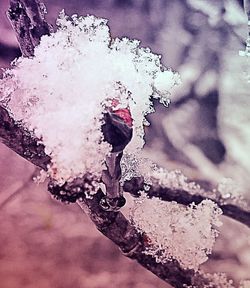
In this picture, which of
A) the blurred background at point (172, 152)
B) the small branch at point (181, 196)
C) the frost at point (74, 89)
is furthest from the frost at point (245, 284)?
the frost at point (74, 89)

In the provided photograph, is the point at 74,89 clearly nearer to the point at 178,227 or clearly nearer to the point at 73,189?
the point at 73,189

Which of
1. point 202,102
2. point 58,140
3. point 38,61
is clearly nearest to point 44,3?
point 38,61

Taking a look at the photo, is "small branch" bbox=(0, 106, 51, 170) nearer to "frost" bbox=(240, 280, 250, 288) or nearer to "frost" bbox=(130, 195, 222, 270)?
"frost" bbox=(130, 195, 222, 270)

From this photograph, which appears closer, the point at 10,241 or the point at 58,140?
the point at 58,140

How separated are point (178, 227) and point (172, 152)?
0.15m

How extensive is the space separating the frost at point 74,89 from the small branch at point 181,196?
0.08m

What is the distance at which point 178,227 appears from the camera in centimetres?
127

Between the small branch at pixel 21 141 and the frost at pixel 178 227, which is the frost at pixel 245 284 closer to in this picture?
the frost at pixel 178 227

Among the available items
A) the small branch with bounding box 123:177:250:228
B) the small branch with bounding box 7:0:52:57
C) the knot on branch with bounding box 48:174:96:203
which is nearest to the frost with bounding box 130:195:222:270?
the small branch with bounding box 123:177:250:228

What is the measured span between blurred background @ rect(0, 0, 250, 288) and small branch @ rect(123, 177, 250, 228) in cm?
2

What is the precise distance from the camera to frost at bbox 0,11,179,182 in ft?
3.74

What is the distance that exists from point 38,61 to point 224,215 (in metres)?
0.49

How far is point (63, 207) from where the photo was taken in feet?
4.12

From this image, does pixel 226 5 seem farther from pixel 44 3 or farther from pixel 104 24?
pixel 44 3
